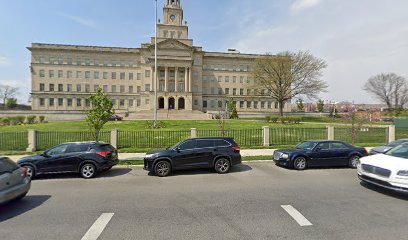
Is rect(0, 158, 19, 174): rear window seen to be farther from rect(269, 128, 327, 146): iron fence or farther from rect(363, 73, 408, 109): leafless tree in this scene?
rect(363, 73, 408, 109): leafless tree

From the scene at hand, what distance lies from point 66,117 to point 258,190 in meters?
64.0

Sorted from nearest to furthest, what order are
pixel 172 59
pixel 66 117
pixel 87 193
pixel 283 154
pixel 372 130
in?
pixel 87 193, pixel 283 154, pixel 372 130, pixel 66 117, pixel 172 59

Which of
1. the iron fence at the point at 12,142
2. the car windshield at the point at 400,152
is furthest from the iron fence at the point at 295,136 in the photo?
the iron fence at the point at 12,142

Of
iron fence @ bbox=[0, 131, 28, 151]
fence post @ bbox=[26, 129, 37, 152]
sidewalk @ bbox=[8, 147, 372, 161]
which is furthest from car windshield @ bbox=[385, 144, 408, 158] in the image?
iron fence @ bbox=[0, 131, 28, 151]

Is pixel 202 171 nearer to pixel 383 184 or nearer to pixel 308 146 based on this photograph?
pixel 308 146

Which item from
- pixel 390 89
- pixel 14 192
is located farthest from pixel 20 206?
pixel 390 89

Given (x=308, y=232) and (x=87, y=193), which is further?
(x=87, y=193)

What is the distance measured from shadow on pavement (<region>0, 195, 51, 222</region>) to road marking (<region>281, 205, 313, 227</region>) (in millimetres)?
6489

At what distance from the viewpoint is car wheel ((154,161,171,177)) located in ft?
30.0

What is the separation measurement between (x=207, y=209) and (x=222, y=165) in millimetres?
4186

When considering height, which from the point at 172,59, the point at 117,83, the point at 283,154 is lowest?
the point at 283,154

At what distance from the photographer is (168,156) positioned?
927 centimetres

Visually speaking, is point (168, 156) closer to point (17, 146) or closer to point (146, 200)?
point (146, 200)

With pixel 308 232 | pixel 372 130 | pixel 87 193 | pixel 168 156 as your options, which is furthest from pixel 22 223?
pixel 372 130
